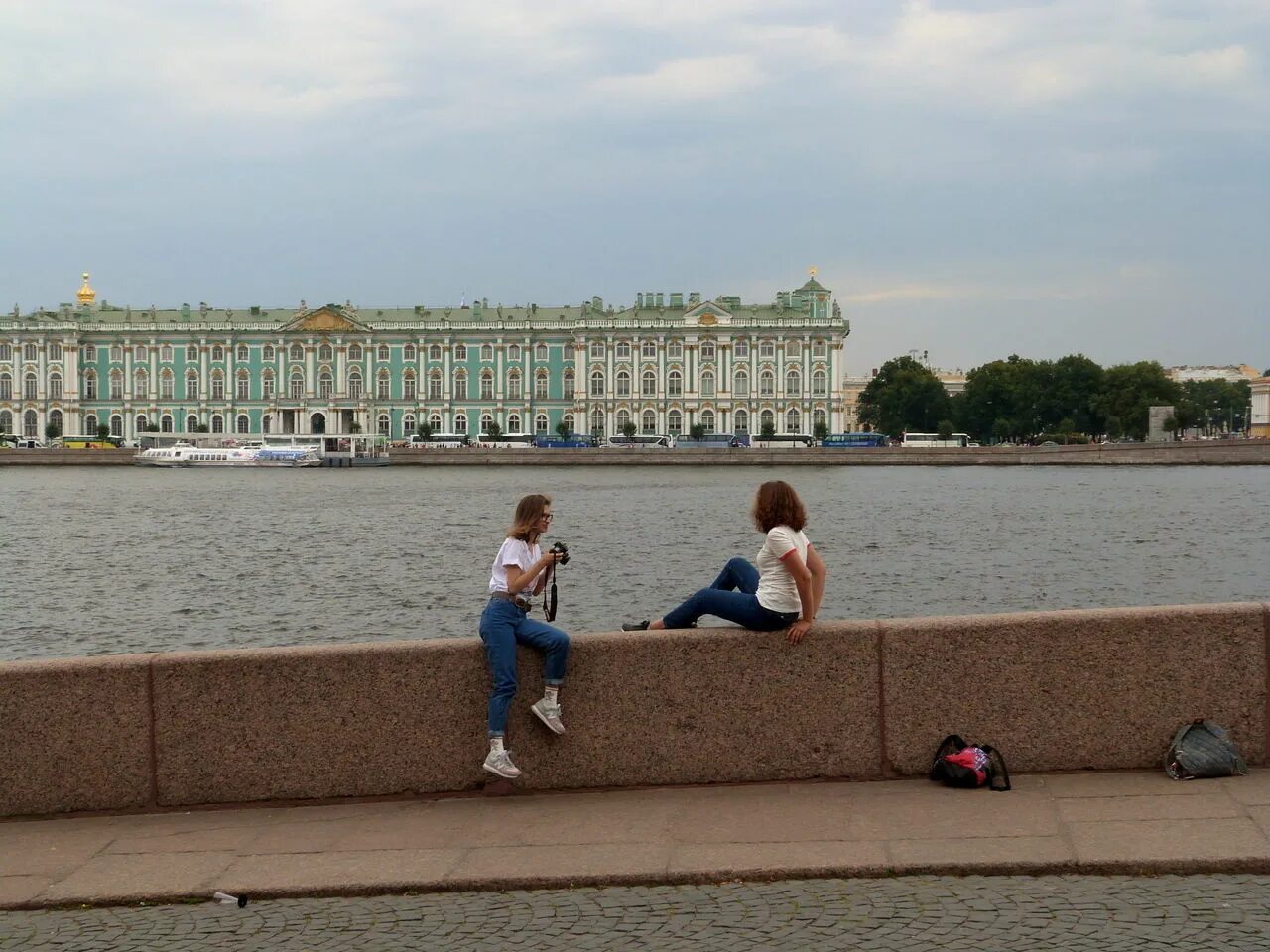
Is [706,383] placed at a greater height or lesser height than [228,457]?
greater

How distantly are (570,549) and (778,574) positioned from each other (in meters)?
20.1

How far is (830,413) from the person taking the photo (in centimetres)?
9288

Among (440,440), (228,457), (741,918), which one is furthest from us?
(440,440)

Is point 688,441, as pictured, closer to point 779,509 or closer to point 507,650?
point 779,509

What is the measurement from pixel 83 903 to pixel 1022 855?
2.64 meters

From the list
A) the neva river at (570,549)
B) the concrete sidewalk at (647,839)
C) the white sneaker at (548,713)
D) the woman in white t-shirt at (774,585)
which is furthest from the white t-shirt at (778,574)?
the neva river at (570,549)

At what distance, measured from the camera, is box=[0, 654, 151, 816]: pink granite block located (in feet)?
16.4

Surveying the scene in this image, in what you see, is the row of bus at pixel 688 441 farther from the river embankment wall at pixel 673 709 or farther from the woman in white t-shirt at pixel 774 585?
the river embankment wall at pixel 673 709

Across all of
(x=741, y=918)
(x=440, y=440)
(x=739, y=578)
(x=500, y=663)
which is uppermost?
(x=440, y=440)

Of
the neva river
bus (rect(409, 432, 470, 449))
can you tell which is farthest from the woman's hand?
bus (rect(409, 432, 470, 449))

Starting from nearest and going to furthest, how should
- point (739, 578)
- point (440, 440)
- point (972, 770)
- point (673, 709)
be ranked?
point (972, 770), point (673, 709), point (739, 578), point (440, 440)

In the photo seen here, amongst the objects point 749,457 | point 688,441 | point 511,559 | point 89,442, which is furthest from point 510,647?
point 89,442

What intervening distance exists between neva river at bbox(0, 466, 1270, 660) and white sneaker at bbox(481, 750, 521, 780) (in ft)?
34.4

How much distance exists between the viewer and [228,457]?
270 ft
